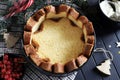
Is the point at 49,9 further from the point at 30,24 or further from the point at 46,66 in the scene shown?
the point at 46,66

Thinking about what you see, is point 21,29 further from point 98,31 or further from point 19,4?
point 98,31

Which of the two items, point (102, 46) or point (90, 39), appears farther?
point (102, 46)

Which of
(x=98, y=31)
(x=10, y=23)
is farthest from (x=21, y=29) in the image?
(x=98, y=31)

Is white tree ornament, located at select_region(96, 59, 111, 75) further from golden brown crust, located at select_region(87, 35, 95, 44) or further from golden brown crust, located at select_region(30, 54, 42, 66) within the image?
golden brown crust, located at select_region(30, 54, 42, 66)

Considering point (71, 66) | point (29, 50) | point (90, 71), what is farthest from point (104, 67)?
point (29, 50)

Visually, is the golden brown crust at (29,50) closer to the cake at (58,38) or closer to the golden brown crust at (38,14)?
the cake at (58,38)

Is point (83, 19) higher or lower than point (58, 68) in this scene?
higher
